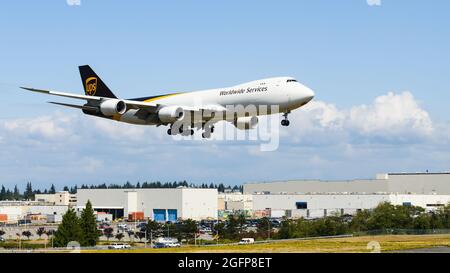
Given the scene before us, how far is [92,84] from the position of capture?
104 m

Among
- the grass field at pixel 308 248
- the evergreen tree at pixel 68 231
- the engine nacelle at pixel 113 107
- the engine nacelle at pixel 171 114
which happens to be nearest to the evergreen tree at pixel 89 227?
the evergreen tree at pixel 68 231

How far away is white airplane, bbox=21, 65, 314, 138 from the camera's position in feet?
244

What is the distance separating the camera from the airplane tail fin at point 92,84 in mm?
101438

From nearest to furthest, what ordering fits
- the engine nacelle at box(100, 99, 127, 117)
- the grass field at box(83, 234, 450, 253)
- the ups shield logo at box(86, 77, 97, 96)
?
1. the grass field at box(83, 234, 450, 253)
2. the engine nacelle at box(100, 99, 127, 117)
3. the ups shield logo at box(86, 77, 97, 96)

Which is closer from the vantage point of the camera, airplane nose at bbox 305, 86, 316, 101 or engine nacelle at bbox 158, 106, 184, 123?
airplane nose at bbox 305, 86, 316, 101

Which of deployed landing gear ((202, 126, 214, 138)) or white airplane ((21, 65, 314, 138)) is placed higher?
white airplane ((21, 65, 314, 138))

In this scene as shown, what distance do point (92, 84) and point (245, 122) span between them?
31.0m

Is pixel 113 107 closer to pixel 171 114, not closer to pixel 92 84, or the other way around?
pixel 171 114

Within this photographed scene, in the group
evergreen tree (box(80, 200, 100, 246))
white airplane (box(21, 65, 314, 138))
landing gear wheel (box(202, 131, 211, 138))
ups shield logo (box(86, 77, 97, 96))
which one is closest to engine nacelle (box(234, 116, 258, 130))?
white airplane (box(21, 65, 314, 138))

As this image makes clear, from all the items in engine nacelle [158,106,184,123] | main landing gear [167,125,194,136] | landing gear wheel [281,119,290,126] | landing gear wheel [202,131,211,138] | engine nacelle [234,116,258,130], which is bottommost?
landing gear wheel [281,119,290,126]

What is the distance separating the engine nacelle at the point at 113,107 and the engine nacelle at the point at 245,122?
1369cm

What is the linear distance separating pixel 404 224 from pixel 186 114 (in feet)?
306

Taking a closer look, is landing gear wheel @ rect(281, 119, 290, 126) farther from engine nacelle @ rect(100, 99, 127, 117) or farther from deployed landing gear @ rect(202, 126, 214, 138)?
engine nacelle @ rect(100, 99, 127, 117)
